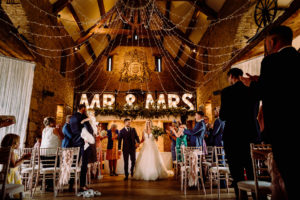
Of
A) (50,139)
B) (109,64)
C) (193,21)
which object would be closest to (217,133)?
(50,139)

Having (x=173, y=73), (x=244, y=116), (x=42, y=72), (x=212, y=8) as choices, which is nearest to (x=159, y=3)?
(x=212, y=8)

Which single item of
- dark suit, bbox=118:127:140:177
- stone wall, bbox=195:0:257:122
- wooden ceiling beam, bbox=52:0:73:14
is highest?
wooden ceiling beam, bbox=52:0:73:14

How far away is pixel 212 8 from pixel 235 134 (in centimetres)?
806

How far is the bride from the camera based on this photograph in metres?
5.33

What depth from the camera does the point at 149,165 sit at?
543 cm

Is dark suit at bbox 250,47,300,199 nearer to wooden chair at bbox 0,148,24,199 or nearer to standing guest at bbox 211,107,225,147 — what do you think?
wooden chair at bbox 0,148,24,199

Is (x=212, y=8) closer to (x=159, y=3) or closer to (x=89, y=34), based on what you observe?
(x=159, y=3)

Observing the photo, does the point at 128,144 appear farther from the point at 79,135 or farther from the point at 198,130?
the point at 198,130

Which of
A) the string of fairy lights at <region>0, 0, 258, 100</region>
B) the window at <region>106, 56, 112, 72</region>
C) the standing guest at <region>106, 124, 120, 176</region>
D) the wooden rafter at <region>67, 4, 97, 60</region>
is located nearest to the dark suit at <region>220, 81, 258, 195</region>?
the standing guest at <region>106, 124, 120, 176</region>

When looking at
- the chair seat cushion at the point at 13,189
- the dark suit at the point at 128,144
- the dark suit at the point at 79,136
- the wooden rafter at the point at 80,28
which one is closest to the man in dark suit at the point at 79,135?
the dark suit at the point at 79,136

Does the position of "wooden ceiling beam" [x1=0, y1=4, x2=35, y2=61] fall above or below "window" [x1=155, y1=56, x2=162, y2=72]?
below

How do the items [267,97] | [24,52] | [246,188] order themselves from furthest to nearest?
[24,52] → [246,188] → [267,97]

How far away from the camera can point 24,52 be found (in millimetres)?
5340

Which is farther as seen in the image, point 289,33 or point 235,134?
point 235,134
